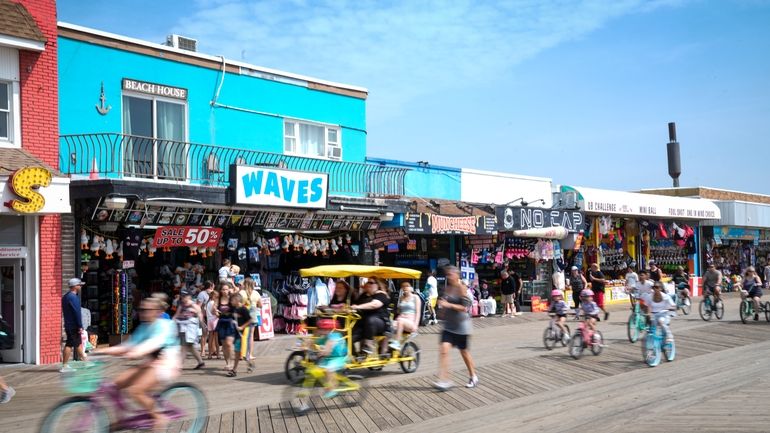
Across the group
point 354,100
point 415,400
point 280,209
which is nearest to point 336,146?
point 354,100

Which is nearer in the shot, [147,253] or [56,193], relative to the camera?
[56,193]

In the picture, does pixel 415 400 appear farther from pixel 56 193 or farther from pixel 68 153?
pixel 68 153

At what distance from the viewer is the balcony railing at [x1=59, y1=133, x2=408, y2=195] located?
1641 cm

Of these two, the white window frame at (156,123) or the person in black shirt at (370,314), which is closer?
the person in black shirt at (370,314)

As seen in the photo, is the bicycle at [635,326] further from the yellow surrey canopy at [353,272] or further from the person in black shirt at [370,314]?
the person in black shirt at [370,314]

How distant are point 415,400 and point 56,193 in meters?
8.28

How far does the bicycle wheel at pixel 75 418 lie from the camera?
7625 millimetres

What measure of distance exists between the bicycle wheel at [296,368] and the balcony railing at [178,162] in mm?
6358

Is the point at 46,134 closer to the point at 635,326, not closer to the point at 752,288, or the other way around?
the point at 635,326

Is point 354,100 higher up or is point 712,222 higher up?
point 354,100

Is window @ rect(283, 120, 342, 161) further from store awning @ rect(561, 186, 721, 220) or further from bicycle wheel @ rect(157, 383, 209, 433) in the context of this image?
bicycle wheel @ rect(157, 383, 209, 433)

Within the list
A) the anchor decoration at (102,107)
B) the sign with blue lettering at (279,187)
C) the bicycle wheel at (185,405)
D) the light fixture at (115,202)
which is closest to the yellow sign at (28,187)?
the light fixture at (115,202)

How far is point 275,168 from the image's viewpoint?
18469 millimetres

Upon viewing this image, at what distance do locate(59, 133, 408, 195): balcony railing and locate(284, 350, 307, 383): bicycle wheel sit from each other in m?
6.36
